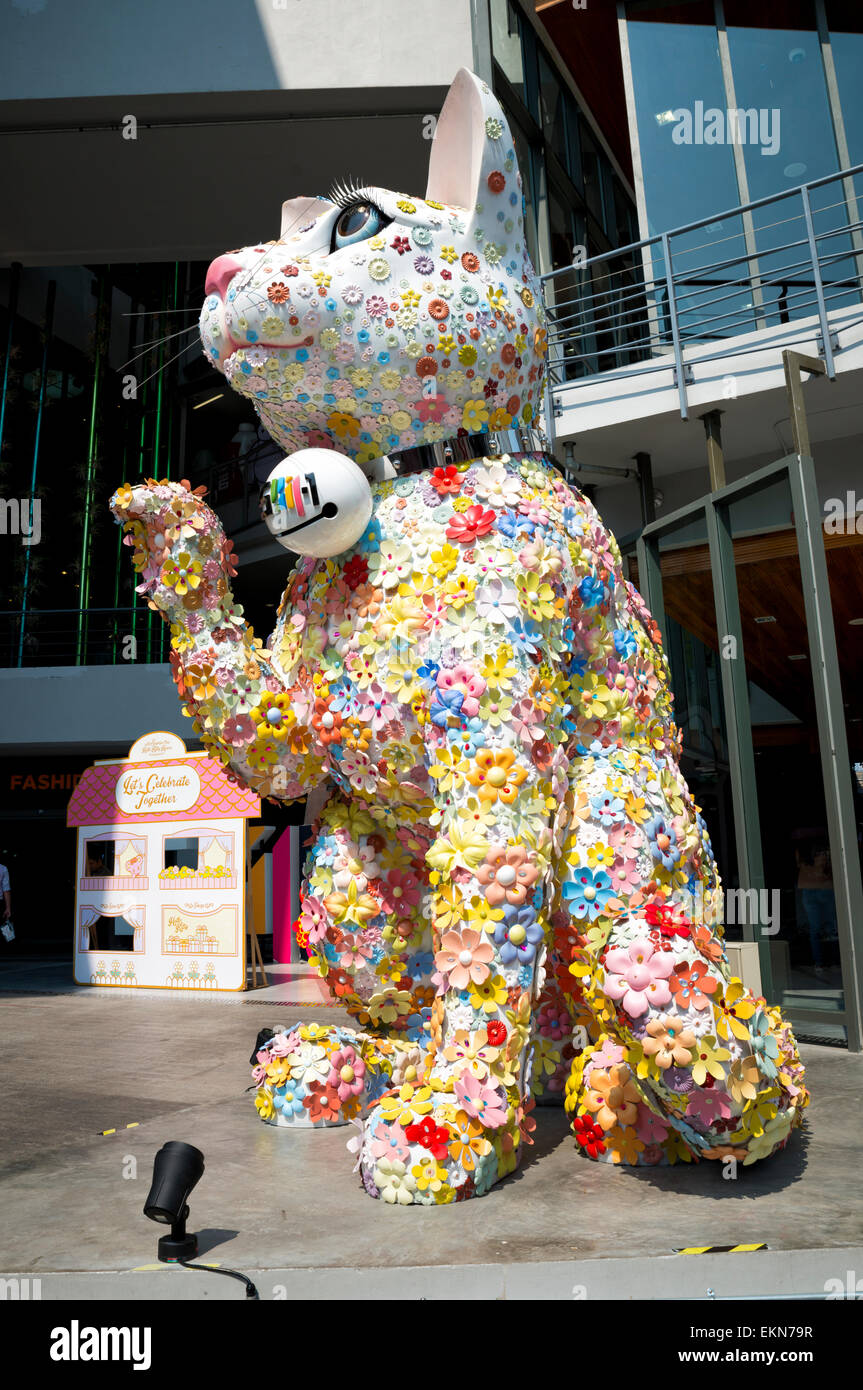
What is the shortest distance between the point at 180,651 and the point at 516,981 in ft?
4.43

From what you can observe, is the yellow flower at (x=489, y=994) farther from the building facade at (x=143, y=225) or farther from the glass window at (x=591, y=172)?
the glass window at (x=591, y=172)

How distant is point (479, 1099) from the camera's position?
2340mm

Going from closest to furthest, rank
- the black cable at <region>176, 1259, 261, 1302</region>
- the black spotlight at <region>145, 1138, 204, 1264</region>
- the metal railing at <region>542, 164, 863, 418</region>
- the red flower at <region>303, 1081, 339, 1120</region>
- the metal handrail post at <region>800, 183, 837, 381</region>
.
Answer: the black cable at <region>176, 1259, 261, 1302</region>
the black spotlight at <region>145, 1138, 204, 1264</region>
the red flower at <region>303, 1081, 339, 1120</region>
the metal handrail post at <region>800, 183, 837, 381</region>
the metal railing at <region>542, 164, 863, 418</region>

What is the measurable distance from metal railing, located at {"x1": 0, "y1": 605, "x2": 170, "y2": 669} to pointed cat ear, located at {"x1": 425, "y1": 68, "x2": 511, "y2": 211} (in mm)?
10555

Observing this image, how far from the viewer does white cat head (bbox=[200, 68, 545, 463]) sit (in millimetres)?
2770

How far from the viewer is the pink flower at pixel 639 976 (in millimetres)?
2330

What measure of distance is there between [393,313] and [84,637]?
12742 mm

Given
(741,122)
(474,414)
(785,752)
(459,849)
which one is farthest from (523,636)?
(741,122)

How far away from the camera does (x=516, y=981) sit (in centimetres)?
243

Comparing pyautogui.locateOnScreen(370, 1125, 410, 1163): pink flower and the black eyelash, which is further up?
the black eyelash

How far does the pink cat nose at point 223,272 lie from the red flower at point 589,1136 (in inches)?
96.3

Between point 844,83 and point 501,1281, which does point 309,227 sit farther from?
point 844,83

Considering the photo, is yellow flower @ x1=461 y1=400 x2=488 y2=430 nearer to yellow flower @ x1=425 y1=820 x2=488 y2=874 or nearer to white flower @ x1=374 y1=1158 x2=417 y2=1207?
yellow flower @ x1=425 y1=820 x2=488 y2=874

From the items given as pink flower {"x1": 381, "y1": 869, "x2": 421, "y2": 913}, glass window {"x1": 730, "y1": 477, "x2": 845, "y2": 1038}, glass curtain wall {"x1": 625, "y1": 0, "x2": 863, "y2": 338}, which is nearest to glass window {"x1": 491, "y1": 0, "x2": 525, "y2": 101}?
glass curtain wall {"x1": 625, "y1": 0, "x2": 863, "y2": 338}
